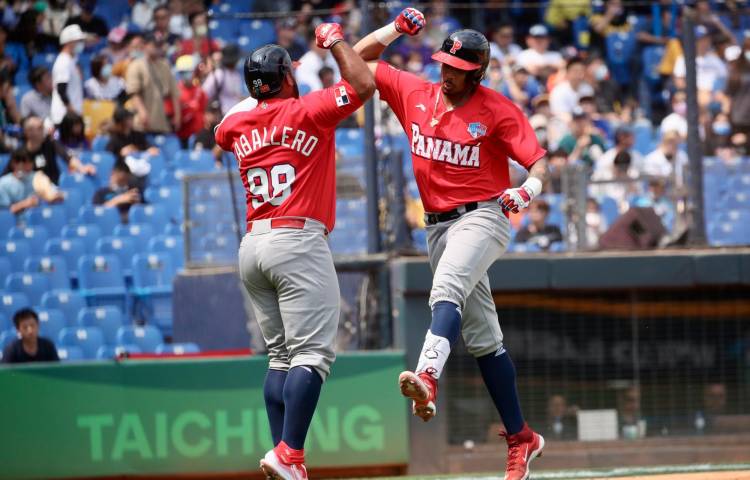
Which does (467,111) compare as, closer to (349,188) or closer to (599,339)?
(349,188)

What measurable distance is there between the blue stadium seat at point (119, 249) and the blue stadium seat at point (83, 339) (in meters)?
1.10

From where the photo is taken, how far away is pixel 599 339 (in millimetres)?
9148

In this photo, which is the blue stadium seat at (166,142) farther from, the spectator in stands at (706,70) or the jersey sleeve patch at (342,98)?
the jersey sleeve patch at (342,98)

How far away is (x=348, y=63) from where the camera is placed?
5.08 metres

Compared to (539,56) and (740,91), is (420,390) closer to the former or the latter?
(740,91)

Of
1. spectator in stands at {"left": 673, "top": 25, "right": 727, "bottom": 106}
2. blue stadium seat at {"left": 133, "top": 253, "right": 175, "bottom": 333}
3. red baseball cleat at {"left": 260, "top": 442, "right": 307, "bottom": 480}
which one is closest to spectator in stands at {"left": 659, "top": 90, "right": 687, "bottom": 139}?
spectator in stands at {"left": 673, "top": 25, "right": 727, "bottom": 106}

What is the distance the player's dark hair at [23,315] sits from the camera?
8.78 meters

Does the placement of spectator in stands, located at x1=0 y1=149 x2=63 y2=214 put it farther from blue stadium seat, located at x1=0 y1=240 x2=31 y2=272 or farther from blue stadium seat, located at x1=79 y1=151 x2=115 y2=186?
blue stadium seat, located at x1=79 y1=151 x2=115 y2=186

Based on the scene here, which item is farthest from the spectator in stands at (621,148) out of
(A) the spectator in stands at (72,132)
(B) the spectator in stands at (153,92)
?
(A) the spectator in stands at (72,132)

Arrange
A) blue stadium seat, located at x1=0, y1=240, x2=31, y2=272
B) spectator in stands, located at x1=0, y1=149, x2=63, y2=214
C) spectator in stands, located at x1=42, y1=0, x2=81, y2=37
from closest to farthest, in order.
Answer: blue stadium seat, located at x1=0, y1=240, x2=31, y2=272
spectator in stands, located at x1=0, y1=149, x2=63, y2=214
spectator in stands, located at x1=42, y1=0, x2=81, y2=37

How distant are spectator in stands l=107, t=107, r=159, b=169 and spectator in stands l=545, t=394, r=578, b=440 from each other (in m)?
4.54

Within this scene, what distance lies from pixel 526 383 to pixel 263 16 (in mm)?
3437

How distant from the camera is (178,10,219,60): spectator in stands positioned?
34.9 ft

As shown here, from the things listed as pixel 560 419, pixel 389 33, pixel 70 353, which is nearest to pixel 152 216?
pixel 70 353
